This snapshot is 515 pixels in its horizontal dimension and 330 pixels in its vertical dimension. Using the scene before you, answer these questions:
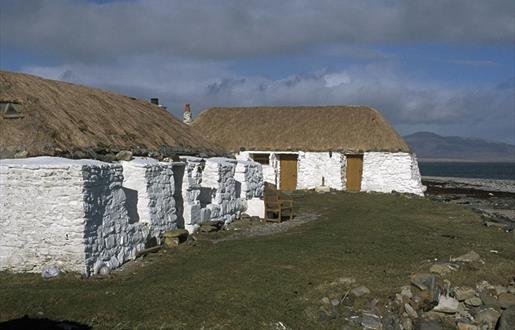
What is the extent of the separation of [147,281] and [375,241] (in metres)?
6.33

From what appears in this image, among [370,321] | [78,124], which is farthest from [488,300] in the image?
[78,124]

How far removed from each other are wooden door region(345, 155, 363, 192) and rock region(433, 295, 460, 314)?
18.8 meters

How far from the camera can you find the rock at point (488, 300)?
988 centimetres

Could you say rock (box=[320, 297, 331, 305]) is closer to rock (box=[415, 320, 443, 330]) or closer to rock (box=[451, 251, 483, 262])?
rock (box=[415, 320, 443, 330])

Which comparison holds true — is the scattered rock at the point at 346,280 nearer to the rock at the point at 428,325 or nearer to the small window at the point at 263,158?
the rock at the point at 428,325

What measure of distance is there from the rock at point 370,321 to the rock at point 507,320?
6.54 ft

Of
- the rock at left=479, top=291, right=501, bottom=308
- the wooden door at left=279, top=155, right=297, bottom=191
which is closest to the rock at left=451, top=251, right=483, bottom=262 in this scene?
the rock at left=479, top=291, right=501, bottom=308

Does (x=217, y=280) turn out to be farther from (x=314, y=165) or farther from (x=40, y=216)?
(x=314, y=165)

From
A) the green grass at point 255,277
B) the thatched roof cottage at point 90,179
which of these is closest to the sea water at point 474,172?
the green grass at point 255,277

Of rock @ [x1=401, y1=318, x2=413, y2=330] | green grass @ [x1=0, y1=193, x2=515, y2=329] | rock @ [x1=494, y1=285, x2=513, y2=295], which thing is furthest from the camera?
rock @ [x1=494, y1=285, x2=513, y2=295]

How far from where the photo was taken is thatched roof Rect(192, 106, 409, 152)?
28.4 meters

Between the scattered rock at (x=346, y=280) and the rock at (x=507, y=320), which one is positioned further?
the scattered rock at (x=346, y=280)

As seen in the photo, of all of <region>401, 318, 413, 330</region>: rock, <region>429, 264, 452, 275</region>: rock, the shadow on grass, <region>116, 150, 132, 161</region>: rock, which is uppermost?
<region>116, 150, 132, 161</region>: rock

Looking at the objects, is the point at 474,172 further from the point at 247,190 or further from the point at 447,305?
the point at 447,305
